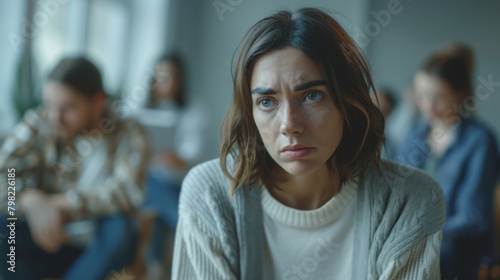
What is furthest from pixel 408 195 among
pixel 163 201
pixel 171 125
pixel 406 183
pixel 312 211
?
pixel 171 125

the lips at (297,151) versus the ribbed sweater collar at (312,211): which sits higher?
the lips at (297,151)

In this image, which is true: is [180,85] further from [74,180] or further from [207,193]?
[207,193]

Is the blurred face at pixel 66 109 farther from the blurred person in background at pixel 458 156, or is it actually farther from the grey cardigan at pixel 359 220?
the blurred person in background at pixel 458 156

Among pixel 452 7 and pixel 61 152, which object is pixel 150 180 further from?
pixel 452 7

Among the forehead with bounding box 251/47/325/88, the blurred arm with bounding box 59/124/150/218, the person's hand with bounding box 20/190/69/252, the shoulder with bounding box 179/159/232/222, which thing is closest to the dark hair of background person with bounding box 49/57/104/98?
the blurred arm with bounding box 59/124/150/218

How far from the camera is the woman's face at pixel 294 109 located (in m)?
0.51

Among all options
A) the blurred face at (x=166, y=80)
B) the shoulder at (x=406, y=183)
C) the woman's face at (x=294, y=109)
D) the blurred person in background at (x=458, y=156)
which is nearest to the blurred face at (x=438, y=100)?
the blurred person in background at (x=458, y=156)

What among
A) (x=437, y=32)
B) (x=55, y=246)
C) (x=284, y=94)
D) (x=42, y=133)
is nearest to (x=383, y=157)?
(x=284, y=94)

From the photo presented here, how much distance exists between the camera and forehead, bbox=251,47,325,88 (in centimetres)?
51

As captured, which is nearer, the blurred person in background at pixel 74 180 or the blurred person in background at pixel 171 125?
the blurred person in background at pixel 74 180

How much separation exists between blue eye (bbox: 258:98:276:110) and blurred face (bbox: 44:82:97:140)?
Answer: 0.72m

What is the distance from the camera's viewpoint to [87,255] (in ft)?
A: 3.12

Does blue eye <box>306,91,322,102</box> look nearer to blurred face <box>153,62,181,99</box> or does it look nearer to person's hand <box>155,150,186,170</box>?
person's hand <box>155,150,186,170</box>

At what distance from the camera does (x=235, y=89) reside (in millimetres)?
569
